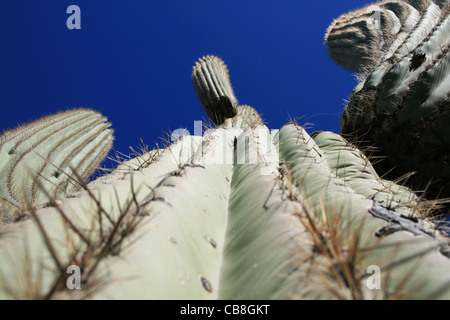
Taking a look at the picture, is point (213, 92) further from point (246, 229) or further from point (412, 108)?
point (246, 229)

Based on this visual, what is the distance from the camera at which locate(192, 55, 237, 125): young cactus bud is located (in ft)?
16.6

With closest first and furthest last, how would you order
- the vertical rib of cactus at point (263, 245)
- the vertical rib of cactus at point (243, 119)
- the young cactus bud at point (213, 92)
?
the vertical rib of cactus at point (263, 245)
the vertical rib of cactus at point (243, 119)
the young cactus bud at point (213, 92)

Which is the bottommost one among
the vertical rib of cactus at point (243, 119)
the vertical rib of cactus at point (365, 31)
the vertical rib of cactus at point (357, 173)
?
the vertical rib of cactus at point (357, 173)

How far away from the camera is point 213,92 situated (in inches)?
200

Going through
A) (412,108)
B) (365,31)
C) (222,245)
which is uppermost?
(365,31)

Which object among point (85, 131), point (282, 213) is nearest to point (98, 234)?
point (282, 213)

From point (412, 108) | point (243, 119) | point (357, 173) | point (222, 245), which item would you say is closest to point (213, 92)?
point (243, 119)

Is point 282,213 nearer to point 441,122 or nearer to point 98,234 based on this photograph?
point 98,234

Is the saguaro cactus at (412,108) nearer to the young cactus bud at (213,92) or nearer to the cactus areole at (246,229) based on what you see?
the cactus areole at (246,229)

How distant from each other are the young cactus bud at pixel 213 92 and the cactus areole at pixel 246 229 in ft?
6.96

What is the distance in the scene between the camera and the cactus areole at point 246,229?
3.12 feet

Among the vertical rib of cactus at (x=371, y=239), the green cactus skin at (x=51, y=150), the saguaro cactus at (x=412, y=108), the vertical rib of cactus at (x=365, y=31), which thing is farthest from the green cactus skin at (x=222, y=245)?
the vertical rib of cactus at (x=365, y=31)

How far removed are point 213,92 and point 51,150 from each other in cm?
237
